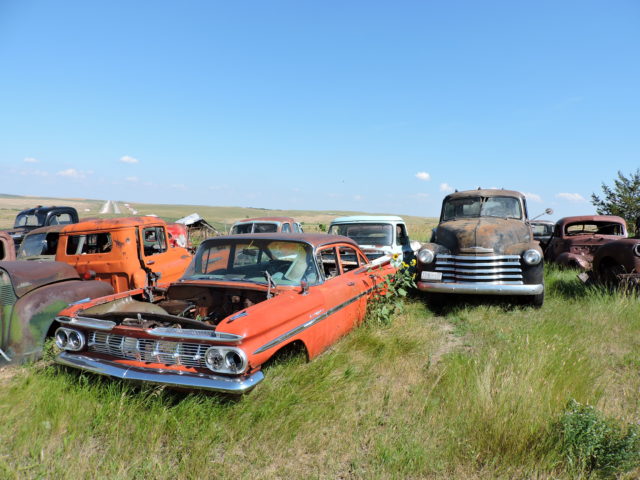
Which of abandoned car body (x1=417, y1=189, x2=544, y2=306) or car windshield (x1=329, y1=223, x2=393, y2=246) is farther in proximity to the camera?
car windshield (x1=329, y1=223, x2=393, y2=246)

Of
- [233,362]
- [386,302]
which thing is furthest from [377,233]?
[233,362]

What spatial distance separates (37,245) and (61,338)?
5976 mm

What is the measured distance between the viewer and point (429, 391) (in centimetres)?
362

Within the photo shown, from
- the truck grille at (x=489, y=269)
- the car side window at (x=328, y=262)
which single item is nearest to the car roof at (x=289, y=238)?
the car side window at (x=328, y=262)

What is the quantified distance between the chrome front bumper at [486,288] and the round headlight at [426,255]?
440 millimetres

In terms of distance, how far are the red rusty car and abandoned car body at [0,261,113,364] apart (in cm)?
48

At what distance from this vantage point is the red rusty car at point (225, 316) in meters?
3.18

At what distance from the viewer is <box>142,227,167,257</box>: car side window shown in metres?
7.46

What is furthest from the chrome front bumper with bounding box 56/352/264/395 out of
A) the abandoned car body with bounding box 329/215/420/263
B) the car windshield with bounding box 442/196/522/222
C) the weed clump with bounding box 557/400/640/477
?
the car windshield with bounding box 442/196/522/222

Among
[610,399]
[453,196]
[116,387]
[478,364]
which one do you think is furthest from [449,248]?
[116,387]

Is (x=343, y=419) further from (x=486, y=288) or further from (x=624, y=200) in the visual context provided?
(x=624, y=200)

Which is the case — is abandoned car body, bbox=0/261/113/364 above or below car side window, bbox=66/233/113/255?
below

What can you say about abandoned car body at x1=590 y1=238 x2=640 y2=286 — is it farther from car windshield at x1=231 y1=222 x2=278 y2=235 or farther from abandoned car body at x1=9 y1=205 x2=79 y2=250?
abandoned car body at x1=9 y1=205 x2=79 y2=250

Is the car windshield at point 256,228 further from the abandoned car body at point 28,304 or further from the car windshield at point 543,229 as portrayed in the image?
the car windshield at point 543,229
